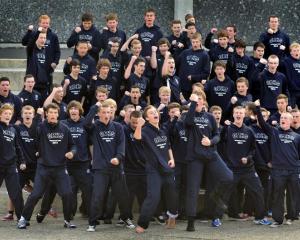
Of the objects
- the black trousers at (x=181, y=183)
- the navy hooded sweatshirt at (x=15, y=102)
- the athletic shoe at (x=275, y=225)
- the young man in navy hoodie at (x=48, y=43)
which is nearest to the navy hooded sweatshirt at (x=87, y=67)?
the young man in navy hoodie at (x=48, y=43)

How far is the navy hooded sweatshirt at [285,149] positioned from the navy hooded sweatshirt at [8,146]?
396cm

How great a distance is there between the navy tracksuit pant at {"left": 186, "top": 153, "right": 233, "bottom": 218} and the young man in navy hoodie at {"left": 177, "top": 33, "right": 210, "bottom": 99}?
2938mm

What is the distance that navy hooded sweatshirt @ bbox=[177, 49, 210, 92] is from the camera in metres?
19.1

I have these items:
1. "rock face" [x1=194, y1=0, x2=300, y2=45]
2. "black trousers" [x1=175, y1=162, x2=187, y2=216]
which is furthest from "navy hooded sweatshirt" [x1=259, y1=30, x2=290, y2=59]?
"black trousers" [x1=175, y1=162, x2=187, y2=216]

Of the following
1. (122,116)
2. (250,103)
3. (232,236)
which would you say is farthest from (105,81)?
(232,236)

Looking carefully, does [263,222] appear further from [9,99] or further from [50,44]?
[50,44]

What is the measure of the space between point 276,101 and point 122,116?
300 centimetres

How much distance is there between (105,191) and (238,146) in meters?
2.27

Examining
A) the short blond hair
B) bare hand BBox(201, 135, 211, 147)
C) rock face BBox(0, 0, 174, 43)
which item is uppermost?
rock face BBox(0, 0, 174, 43)

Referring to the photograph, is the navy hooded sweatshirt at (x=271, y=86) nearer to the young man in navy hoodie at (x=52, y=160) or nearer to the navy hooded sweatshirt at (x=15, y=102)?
the young man in navy hoodie at (x=52, y=160)

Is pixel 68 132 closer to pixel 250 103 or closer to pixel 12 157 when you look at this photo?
pixel 12 157

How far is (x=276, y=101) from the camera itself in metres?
18.5

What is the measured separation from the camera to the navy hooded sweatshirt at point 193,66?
1908 centimetres

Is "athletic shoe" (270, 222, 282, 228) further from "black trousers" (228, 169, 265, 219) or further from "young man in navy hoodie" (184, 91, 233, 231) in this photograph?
"young man in navy hoodie" (184, 91, 233, 231)
